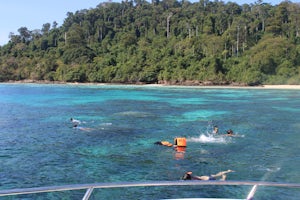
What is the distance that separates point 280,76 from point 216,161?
76151 mm

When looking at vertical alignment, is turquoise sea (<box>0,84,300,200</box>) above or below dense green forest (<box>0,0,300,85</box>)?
below

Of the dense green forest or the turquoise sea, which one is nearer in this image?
the turquoise sea

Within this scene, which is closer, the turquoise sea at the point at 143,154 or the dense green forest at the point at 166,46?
the turquoise sea at the point at 143,154

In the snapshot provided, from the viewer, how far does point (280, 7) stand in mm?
113750

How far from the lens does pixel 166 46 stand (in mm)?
118062

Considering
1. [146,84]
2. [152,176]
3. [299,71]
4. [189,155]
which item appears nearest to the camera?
[152,176]

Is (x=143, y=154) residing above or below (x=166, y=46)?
below

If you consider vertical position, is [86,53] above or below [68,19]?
below

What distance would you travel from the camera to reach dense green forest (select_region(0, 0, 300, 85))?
92444 mm

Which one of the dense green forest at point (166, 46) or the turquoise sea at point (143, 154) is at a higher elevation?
the dense green forest at point (166, 46)

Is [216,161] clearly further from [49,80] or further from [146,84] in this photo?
[49,80]

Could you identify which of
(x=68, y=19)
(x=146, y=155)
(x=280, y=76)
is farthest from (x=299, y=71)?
(x=68, y=19)

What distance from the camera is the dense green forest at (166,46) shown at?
303 feet

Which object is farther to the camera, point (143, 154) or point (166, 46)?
point (166, 46)
